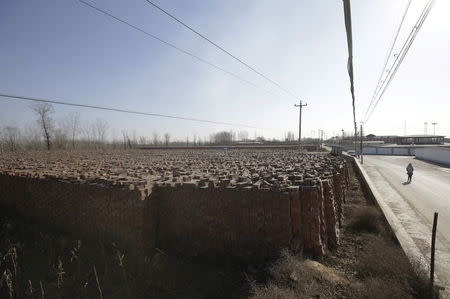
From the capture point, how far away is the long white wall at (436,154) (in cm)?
3459

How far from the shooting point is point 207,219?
4793 mm

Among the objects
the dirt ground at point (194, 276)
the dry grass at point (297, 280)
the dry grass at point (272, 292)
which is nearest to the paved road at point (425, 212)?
the dirt ground at point (194, 276)

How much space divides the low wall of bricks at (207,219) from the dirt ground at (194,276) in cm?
26

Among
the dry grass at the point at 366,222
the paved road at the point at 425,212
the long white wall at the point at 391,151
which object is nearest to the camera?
the paved road at the point at 425,212

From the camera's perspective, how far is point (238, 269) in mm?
4469

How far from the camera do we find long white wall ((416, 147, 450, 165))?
3459 cm

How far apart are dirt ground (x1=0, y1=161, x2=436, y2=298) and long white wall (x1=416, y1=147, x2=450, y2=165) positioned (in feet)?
127

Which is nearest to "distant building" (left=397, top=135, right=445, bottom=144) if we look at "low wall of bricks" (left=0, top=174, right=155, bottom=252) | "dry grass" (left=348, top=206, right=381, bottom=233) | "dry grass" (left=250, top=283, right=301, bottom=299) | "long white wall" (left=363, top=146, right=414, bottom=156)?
"long white wall" (left=363, top=146, right=414, bottom=156)

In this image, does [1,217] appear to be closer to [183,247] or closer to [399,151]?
[183,247]

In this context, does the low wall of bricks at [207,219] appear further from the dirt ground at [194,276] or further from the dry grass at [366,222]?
the dry grass at [366,222]

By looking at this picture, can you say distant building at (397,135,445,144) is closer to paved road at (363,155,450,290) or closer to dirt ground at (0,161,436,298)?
paved road at (363,155,450,290)

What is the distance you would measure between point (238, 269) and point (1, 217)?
21.7 feet

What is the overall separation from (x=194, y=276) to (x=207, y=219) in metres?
0.95

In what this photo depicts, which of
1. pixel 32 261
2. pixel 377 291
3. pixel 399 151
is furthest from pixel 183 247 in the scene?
pixel 399 151
